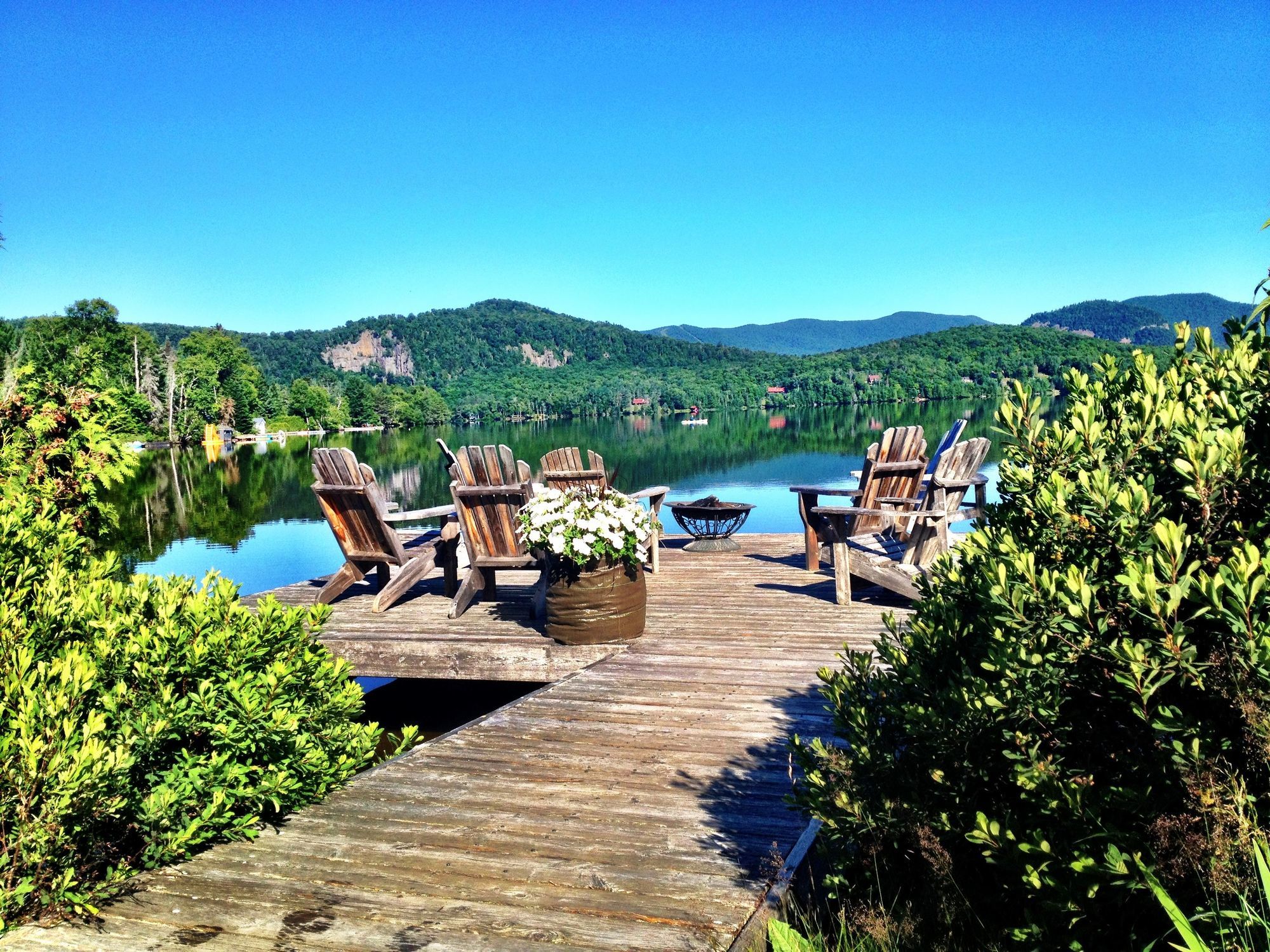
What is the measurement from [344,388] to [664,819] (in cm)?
13414

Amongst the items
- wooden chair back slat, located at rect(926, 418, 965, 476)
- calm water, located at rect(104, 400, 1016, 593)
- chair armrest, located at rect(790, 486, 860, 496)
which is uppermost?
wooden chair back slat, located at rect(926, 418, 965, 476)

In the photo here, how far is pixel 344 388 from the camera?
130m

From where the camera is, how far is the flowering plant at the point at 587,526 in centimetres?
550

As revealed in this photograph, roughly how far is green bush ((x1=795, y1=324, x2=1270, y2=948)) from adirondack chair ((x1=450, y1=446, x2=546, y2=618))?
436 centimetres

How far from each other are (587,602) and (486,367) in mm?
163951

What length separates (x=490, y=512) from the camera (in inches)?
263

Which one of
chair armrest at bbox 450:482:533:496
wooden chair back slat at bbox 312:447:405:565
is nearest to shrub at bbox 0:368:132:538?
wooden chair back slat at bbox 312:447:405:565

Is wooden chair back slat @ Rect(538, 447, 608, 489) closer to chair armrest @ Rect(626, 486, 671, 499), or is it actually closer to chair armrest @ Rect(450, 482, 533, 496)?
chair armrest @ Rect(626, 486, 671, 499)

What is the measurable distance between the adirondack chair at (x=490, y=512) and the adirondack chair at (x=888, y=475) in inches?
101

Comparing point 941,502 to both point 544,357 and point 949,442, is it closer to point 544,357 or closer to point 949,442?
point 949,442

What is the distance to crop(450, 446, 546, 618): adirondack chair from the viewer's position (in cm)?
651

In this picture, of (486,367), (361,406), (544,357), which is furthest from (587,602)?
(544,357)

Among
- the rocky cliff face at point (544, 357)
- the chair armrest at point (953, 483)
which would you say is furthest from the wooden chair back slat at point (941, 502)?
the rocky cliff face at point (544, 357)

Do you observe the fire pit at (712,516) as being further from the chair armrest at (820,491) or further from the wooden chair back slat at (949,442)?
the wooden chair back slat at (949,442)
